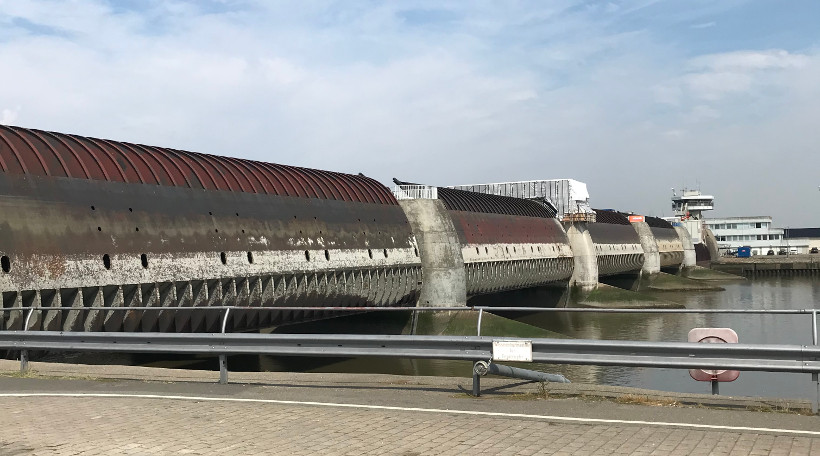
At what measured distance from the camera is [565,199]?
393ft

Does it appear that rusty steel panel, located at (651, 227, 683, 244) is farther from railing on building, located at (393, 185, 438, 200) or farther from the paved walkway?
the paved walkway

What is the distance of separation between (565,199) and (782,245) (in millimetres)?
93862

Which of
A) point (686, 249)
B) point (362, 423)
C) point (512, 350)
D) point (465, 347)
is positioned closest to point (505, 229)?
point (465, 347)

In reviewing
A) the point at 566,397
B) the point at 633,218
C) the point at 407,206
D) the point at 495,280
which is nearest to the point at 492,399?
the point at 566,397

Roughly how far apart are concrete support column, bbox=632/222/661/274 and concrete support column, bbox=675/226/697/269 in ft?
60.4

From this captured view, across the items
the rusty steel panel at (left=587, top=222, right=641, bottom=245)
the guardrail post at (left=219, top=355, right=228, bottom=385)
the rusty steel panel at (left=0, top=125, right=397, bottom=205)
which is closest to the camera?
the guardrail post at (left=219, top=355, right=228, bottom=385)

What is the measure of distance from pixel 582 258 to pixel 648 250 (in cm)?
3304

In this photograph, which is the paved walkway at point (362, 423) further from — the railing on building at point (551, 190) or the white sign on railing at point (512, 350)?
the railing on building at point (551, 190)

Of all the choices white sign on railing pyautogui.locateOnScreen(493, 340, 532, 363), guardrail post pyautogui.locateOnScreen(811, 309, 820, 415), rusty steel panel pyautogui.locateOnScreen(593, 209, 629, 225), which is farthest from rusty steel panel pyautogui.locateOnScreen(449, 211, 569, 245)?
guardrail post pyautogui.locateOnScreen(811, 309, 820, 415)

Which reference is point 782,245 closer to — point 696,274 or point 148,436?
point 696,274

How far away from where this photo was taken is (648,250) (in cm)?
10706

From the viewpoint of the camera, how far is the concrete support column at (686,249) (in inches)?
4950

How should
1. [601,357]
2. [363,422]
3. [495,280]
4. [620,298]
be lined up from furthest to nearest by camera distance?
[620,298]
[495,280]
[601,357]
[363,422]

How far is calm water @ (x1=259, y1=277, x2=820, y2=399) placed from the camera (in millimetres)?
23734
